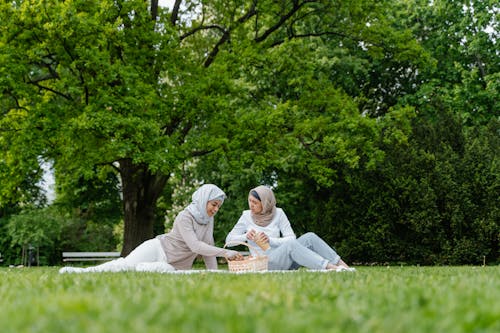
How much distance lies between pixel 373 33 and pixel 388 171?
4.67 metres

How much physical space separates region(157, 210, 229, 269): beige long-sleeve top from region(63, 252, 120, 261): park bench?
19116 mm

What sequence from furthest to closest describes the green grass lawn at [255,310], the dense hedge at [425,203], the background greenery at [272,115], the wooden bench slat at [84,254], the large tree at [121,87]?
the wooden bench slat at [84,254]
the dense hedge at [425,203]
the background greenery at [272,115]
the large tree at [121,87]
the green grass lawn at [255,310]

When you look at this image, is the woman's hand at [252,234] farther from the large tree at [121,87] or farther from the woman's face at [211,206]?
the large tree at [121,87]

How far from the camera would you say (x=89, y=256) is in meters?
28.6

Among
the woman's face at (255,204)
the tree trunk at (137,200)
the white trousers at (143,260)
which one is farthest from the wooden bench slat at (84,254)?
the woman's face at (255,204)

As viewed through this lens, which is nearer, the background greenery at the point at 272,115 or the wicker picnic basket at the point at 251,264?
the wicker picnic basket at the point at 251,264

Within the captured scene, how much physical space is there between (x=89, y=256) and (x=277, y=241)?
21.2 metres

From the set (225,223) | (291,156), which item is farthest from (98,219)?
(291,156)

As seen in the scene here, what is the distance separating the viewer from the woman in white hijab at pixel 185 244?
8.76m

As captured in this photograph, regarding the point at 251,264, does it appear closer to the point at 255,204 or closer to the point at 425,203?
the point at 255,204

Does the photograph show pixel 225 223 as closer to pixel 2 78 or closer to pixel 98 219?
pixel 98 219

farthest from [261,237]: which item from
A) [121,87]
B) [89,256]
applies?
[89,256]

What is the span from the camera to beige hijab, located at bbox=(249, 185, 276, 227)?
9367mm

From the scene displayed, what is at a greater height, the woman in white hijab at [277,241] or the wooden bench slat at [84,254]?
the woman in white hijab at [277,241]
